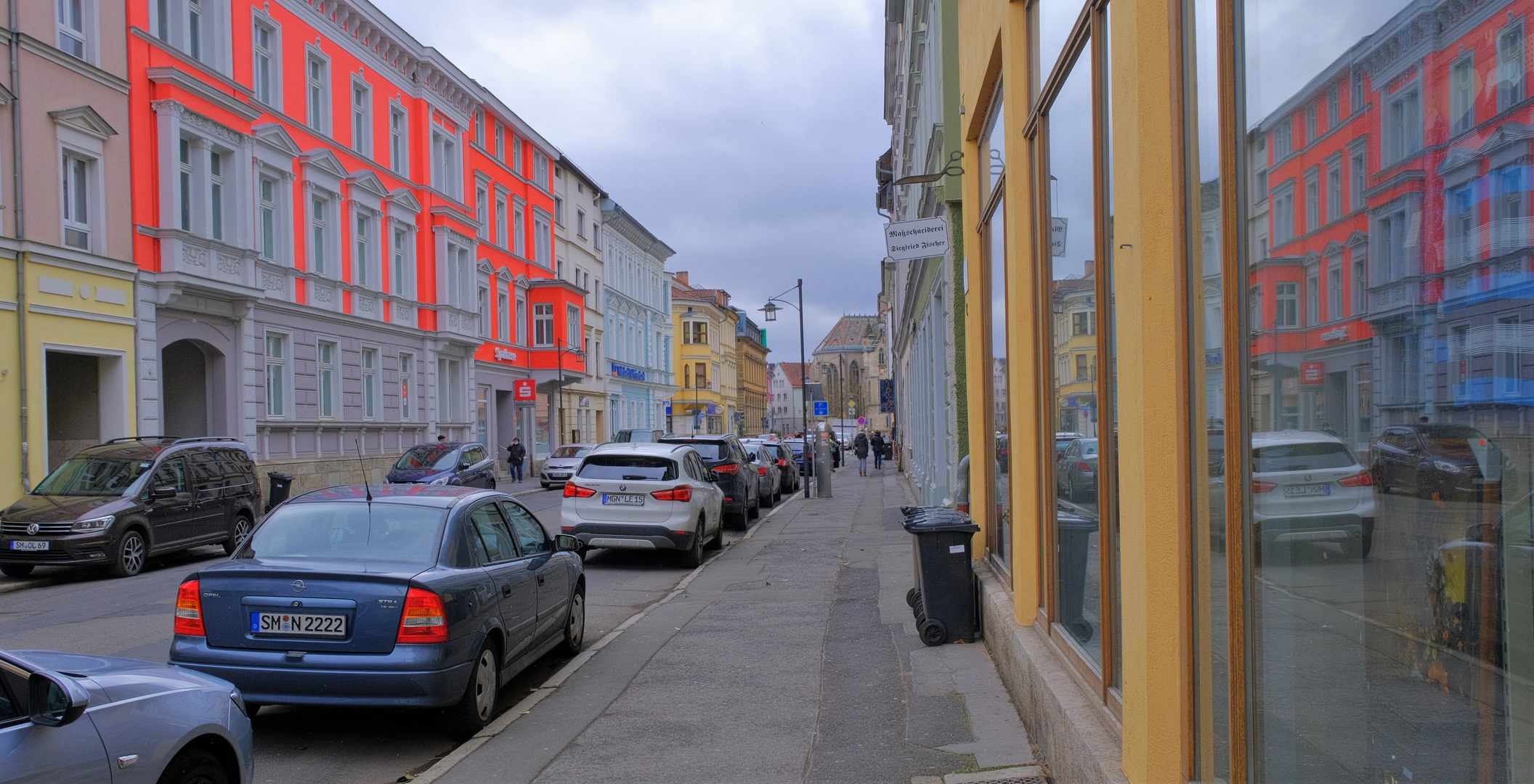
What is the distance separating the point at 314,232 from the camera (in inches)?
1178

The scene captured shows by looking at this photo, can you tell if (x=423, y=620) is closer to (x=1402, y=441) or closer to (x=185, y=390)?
(x=1402, y=441)

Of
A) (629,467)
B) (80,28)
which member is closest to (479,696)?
(629,467)

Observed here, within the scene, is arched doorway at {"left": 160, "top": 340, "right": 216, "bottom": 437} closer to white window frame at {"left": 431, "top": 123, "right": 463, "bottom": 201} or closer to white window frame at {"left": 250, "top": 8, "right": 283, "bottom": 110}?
white window frame at {"left": 250, "top": 8, "right": 283, "bottom": 110}

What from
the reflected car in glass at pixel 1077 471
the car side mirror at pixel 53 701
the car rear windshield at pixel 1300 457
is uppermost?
the car rear windshield at pixel 1300 457

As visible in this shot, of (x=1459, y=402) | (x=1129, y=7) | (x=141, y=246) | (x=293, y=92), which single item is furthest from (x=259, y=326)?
(x=1459, y=402)

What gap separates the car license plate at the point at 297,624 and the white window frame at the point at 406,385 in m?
29.5

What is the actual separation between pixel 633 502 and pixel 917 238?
20.3 ft

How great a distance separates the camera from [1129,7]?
3.82 m

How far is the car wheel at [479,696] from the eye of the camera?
6.52 metres

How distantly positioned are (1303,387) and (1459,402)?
0.64 m

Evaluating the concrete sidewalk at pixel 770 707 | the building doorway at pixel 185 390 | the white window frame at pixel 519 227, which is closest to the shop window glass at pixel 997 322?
the concrete sidewalk at pixel 770 707

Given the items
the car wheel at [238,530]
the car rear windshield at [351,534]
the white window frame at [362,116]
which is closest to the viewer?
the car rear windshield at [351,534]

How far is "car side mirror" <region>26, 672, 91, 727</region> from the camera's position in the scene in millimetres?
3436

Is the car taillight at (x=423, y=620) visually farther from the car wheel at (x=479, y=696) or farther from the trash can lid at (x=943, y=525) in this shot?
the trash can lid at (x=943, y=525)
